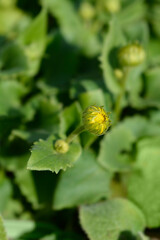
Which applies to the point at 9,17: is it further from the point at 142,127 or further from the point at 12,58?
the point at 142,127

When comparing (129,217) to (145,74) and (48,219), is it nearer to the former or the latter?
(48,219)

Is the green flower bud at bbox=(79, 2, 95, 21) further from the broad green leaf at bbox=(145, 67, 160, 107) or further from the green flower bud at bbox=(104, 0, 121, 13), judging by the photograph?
the broad green leaf at bbox=(145, 67, 160, 107)

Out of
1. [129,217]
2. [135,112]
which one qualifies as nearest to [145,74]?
[135,112]

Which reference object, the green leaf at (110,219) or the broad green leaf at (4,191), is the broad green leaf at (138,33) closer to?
the green leaf at (110,219)

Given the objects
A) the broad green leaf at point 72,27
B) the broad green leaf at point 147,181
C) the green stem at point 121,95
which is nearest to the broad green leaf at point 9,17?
the broad green leaf at point 72,27

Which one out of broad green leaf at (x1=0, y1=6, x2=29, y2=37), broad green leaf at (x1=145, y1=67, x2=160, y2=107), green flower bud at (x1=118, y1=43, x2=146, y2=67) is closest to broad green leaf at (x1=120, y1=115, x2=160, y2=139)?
broad green leaf at (x1=145, y1=67, x2=160, y2=107)

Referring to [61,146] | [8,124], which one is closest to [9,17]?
[8,124]
